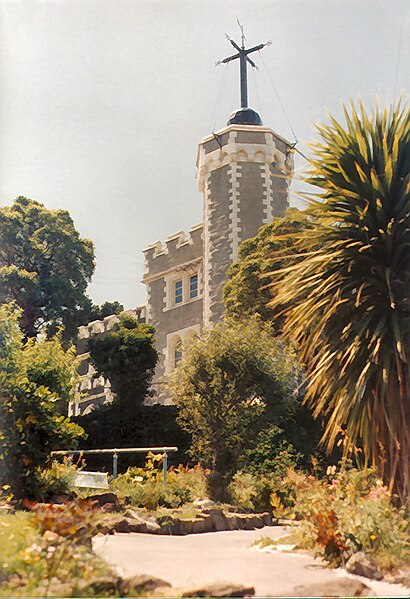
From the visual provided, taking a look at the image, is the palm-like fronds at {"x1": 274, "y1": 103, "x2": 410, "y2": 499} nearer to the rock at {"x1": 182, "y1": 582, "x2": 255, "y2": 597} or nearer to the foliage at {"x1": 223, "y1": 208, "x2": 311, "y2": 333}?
the rock at {"x1": 182, "y1": 582, "x2": 255, "y2": 597}

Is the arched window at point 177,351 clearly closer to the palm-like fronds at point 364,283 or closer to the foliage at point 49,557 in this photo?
the palm-like fronds at point 364,283

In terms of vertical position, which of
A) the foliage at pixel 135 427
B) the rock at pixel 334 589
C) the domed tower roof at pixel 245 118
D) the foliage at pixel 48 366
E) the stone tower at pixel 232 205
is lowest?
the rock at pixel 334 589

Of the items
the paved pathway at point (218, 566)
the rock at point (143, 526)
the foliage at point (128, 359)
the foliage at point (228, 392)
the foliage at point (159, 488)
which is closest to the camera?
the paved pathway at point (218, 566)

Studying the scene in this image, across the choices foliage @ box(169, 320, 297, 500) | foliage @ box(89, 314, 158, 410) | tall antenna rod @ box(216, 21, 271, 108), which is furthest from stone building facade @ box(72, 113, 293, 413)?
tall antenna rod @ box(216, 21, 271, 108)

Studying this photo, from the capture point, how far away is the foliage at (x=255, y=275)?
14453mm

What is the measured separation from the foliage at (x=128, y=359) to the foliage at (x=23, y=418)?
22.9 ft

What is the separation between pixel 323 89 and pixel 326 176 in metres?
1.08

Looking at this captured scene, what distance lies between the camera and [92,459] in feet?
39.2

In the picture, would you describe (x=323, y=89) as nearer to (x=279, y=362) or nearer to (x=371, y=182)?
(x=371, y=182)

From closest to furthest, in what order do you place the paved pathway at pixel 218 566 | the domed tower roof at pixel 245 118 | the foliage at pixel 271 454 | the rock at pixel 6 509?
the paved pathway at pixel 218 566
the rock at pixel 6 509
the domed tower roof at pixel 245 118
the foliage at pixel 271 454

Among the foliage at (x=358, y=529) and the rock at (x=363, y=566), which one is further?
the foliage at (x=358, y=529)

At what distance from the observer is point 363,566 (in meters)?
4.93

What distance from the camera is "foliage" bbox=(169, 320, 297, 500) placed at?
10.6 metres

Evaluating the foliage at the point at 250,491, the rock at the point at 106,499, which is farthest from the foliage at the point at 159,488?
the rock at the point at 106,499
